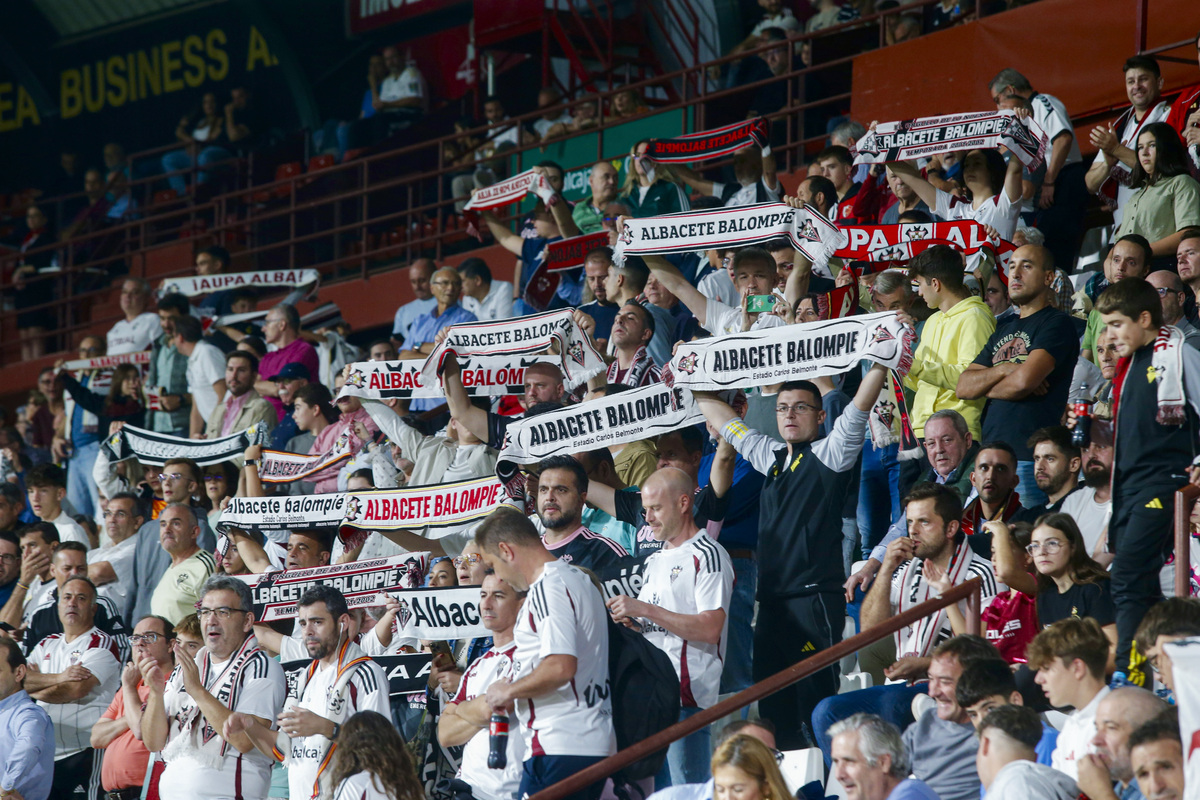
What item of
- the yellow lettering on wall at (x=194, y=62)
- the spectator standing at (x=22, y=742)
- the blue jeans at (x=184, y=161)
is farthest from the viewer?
the yellow lettering on wall at (x=194, y=62)

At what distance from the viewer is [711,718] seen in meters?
5.95

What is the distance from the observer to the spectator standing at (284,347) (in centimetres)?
1256

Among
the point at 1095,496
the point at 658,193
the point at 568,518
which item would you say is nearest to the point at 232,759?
the point at 568,518

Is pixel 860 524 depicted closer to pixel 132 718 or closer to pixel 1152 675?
pixel 1152 675

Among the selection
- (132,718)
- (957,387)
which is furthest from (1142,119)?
(132,718)

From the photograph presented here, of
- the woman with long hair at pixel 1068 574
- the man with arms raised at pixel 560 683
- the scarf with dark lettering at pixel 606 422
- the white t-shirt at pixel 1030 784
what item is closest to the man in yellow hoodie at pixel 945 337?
the scarf with dark lettering at pixel 606 422

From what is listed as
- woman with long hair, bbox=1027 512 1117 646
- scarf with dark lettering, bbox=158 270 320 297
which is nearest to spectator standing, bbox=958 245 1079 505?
woman with long hair, bbox=1027 512 1117 646

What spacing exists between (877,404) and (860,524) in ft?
2.28

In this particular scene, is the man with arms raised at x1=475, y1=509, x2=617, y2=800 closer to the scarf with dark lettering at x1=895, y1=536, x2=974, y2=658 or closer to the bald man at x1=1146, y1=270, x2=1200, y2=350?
the scarf with dark lettering at x1=895, y1=536, x2=974, y2=658

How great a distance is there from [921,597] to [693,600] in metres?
1.05

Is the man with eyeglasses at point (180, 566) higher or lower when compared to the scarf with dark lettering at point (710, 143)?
lower

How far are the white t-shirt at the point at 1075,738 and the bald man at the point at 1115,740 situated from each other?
212 mm

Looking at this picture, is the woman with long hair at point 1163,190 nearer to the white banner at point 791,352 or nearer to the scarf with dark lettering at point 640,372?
the white banner at point 791,352

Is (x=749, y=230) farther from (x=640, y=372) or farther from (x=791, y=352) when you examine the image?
(x=791, y=352)
